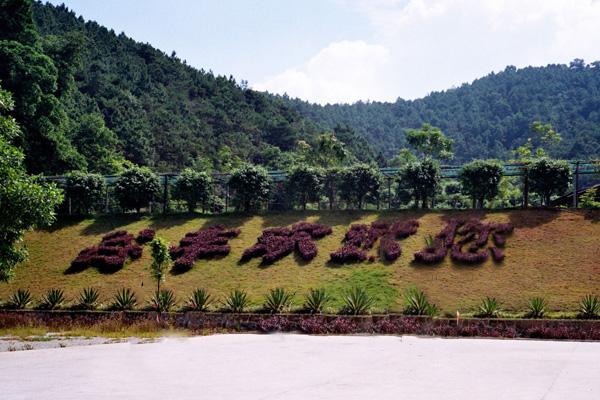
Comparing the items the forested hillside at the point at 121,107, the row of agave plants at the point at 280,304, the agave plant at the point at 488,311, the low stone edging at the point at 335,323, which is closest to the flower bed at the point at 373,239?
the row of agave plants at the point at 280,304

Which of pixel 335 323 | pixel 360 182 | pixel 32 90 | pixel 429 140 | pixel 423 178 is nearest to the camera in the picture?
pixel 335 323

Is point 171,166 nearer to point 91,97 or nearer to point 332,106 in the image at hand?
point 91,97

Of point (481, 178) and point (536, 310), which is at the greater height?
point (481, 178)

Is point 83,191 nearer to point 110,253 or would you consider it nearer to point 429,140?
point 110,253

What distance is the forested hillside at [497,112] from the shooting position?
106 meters

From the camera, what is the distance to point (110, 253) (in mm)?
33719

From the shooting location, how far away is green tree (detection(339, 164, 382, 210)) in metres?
38.2

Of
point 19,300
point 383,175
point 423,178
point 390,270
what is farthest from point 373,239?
point 19,300

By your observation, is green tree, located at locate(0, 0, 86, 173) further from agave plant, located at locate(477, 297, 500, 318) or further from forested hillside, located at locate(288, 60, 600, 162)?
forested hillside, located at locate(288, 60, 600, 162)

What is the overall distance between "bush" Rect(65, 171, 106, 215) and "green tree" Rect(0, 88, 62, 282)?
17.1 m

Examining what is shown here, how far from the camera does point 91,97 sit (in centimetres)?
8306

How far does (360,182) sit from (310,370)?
25.8 m

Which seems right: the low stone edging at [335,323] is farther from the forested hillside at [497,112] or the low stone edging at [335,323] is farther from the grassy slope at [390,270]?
the forested hillside at [497,112]

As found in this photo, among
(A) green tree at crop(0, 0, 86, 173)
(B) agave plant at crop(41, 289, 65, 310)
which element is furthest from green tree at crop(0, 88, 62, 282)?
(A) green tree at crop(0, 0, 86, 173)
